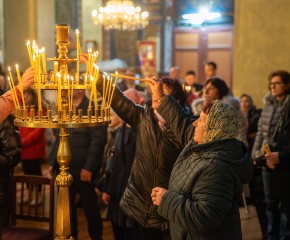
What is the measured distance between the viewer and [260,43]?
18.8 feet

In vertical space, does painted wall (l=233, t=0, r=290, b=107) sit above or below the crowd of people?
above

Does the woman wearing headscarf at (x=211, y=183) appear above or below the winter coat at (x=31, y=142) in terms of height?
above

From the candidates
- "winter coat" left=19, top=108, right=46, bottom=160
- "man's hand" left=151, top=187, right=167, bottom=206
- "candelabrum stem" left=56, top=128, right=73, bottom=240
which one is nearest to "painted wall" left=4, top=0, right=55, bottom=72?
"winter coat" left=19, top=108, right=46, bottom=160

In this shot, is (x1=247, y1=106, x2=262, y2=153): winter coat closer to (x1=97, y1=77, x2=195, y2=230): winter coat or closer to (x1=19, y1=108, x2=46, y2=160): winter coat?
(x1=97, y1=77, x2=195, y2=230): winter coat

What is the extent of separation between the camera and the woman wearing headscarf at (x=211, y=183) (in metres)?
1.32

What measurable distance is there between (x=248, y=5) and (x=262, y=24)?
1.46ft

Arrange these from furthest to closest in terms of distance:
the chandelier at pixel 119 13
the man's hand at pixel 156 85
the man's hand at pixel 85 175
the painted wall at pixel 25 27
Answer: the chandelier at pixel 119 13 < the painted wall at pixel 25 27 < the man's hand at pixel 85 175 < the man's hand at pixel 156 85

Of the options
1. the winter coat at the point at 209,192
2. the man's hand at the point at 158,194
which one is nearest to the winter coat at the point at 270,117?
the winter coat at the point at 209,192

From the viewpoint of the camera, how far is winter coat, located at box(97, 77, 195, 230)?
1937 millimetres

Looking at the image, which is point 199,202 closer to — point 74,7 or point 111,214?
point 111,214

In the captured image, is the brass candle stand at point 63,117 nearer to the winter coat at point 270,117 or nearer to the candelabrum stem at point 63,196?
the candelabrum stem at point 63,196

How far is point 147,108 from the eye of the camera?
6.95 feet

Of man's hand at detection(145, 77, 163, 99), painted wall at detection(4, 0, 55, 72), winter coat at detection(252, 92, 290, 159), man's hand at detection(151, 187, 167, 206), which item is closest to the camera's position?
man's hand at detection(151, 187, 167, 206)

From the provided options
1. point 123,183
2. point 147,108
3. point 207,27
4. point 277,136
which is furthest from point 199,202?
point 207,27
